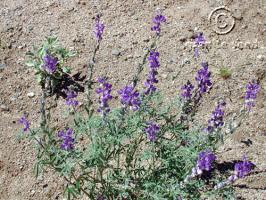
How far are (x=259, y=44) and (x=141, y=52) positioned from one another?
1.30 metres

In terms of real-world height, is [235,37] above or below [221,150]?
above

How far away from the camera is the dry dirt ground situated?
4.30 m

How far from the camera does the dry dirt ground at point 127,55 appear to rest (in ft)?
14.1

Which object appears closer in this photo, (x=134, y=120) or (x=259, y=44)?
(x=134, y=120)

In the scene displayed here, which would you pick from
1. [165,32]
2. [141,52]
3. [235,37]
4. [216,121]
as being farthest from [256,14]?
[216,121]

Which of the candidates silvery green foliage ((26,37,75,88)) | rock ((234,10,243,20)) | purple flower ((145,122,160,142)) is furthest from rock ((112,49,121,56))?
purple flower ((145,122,160,142))

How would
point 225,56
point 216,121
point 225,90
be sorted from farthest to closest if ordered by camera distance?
point 225,56, point 225,90, point 216,121

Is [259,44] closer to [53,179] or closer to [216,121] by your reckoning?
[216,121]

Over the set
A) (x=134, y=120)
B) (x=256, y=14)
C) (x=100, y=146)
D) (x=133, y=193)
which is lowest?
(x=133, y=193)

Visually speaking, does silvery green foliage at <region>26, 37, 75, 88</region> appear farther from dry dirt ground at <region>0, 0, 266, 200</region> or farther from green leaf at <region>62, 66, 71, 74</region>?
dry dirt ground at <region>0, 0, 266, 200</region>

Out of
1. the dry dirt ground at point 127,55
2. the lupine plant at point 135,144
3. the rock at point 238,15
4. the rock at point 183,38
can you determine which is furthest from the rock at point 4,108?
the rock at point 238,15

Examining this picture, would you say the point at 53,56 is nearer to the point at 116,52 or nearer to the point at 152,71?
the point at 116,52

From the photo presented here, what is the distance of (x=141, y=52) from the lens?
17.1 feet

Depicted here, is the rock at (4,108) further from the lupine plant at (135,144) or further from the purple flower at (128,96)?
the purple flower at (128,96)
